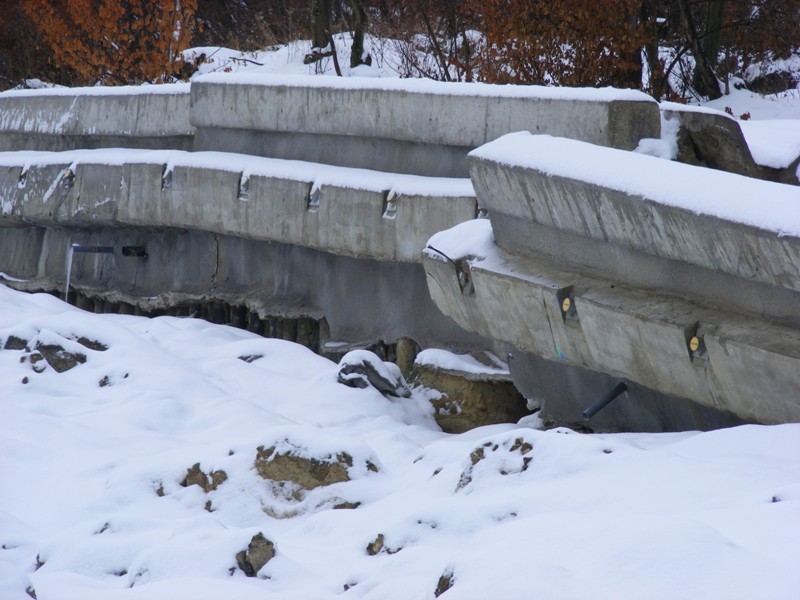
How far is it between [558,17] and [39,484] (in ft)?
26.0

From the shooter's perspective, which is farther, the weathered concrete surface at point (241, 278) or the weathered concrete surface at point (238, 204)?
the weathered concrete surface at point (241, 278)

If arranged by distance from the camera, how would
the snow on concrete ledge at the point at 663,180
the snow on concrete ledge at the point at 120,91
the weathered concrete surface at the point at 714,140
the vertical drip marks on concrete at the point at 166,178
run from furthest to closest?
the snow on concrete ledge at the point at 120,91
the vertical drip marks on concrete at the point at 166,178
the weathered concrete surface at the point at 714,140
the snow on concrete ledge at the point at 663,180

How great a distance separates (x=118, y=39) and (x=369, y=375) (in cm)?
1223

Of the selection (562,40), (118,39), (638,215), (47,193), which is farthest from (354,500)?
(118,39)

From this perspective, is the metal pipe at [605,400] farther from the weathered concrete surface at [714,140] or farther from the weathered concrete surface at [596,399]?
the weathered concrete surface at [714,140]

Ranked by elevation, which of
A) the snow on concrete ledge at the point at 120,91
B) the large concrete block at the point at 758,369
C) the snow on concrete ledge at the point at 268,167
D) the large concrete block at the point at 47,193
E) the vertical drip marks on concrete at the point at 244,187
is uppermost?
the snow on concrete ledge at the point at 120,91

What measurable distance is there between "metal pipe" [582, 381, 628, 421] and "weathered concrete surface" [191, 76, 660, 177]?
5.80ft

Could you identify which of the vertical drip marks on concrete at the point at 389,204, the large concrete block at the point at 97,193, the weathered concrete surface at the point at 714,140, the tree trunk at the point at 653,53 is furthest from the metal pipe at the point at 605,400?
the tree trunk at the point at 653,53

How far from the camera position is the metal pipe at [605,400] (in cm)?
536

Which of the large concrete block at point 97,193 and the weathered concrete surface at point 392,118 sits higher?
the weathered concrete surface at point 392,118

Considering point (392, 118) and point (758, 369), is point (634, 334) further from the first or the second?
point (392, 118)

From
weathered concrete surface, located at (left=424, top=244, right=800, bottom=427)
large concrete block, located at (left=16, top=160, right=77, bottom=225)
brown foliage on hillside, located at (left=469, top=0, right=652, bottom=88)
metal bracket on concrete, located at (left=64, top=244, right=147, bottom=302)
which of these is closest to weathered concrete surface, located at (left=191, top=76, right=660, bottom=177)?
metal bracket on concrete, located at (left=64, top=244, right=147, bottom=302)

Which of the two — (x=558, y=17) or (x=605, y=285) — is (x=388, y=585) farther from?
(x=558, y=17)

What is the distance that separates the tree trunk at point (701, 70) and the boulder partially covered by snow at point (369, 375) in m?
8.69
